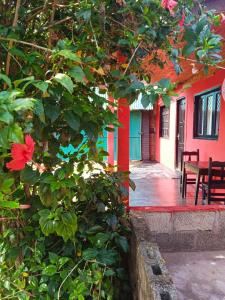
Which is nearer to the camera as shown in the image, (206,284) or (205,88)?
(206,284)

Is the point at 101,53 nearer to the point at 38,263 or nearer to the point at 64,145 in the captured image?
the point at 64,145

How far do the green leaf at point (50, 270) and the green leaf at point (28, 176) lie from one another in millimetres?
552

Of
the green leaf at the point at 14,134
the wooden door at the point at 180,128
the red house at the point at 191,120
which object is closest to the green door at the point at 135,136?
the red house at the point at 191,120

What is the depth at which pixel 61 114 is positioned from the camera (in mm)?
1138

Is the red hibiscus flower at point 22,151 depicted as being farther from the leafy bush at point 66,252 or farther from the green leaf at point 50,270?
the green leaf at point 50,270

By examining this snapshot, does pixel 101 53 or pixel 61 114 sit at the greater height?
pixel 101 53

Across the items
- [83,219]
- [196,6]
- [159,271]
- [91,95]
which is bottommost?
[159,271]

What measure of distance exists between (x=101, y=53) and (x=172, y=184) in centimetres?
472

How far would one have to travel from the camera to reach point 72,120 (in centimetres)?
111

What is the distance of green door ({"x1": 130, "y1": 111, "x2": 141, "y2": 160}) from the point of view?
9758mm

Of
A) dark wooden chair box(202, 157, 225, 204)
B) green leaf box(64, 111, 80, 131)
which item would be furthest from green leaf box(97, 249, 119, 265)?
dark wooden chair box(202, 157, 225, 204)

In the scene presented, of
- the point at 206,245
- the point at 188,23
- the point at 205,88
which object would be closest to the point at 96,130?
the point at 188,23

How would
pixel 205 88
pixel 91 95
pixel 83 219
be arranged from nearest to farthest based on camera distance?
pixel 91 95
pixel 83 219
pixel 205 88

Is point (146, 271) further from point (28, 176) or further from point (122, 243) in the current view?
point (28, 176)
